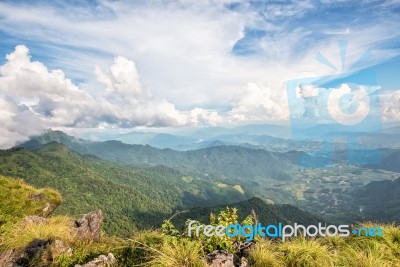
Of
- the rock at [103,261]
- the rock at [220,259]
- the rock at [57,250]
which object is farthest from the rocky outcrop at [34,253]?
the rock at [220,259]

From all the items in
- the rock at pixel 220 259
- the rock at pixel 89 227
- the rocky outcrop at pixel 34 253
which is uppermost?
the rocky outcrop at pixel 34 253

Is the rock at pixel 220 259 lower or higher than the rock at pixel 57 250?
lower

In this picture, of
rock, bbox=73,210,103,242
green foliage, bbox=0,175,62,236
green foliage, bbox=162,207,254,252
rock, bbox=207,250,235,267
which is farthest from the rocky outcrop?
green foliage, bbox=0,175,62,236

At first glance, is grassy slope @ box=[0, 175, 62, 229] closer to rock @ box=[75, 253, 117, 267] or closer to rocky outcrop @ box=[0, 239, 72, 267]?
rocky outcrop @ box=[0, 239, 72, 267]

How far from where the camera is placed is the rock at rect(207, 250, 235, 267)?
25.8 feet

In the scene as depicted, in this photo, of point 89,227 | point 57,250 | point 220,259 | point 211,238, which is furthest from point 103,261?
point 89,227

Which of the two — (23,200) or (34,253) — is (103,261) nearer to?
(34,253)

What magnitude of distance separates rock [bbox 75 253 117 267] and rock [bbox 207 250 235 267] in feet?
8.43

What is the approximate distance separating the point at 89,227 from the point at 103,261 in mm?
3736

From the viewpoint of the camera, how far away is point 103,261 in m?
7.76

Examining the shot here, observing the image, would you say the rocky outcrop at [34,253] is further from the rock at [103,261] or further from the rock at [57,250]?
the rock at [103,261]

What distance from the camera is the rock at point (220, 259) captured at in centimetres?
787

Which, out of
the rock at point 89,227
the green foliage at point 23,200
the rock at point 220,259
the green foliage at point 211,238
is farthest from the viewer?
the green foliage at point 23,200

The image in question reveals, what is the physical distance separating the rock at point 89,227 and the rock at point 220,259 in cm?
455
